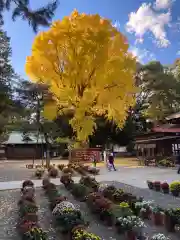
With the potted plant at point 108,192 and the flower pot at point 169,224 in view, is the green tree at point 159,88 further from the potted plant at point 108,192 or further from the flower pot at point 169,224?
the flower pot at point 169,224

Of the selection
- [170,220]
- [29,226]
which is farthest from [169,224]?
[29,226]

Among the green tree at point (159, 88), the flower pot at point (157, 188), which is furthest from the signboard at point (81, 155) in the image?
the flower pot at point (157, 188)

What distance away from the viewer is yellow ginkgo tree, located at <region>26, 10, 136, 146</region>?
2655 cm

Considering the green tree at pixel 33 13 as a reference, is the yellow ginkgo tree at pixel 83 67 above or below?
above

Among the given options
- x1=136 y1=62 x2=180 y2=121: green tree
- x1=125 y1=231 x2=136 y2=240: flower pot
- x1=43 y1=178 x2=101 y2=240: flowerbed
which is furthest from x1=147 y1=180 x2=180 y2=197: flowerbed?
x1=136 y1=62 x2=180 y2=121: green tree

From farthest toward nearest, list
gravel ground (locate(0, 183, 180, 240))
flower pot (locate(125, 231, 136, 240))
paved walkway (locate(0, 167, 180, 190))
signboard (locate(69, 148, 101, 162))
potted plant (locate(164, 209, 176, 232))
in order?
signboard (locate(69, 148, 101, 162)), paved walkway (locate(0, 167, 180, 190)), potted plant (locate(164, 209, 176, 232)), gravel ground (locate(0, 183, 180, 240)), flower pot (locate(125, 231, 136, 240))

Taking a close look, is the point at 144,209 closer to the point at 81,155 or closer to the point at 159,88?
the point at 81,155

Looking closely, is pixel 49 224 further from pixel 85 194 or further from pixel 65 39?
pixel 65 39

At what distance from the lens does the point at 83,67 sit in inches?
1071

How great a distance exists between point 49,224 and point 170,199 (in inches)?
211

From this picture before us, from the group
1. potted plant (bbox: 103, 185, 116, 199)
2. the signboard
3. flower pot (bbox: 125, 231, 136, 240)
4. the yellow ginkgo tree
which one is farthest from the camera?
the signboard

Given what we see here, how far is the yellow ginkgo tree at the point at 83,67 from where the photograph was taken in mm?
26547

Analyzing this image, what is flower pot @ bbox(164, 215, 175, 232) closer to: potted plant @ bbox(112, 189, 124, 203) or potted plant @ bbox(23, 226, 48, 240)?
potted plant @ bbox(112, 189, 124, 203)

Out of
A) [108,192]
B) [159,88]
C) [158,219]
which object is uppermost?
[159,88]
